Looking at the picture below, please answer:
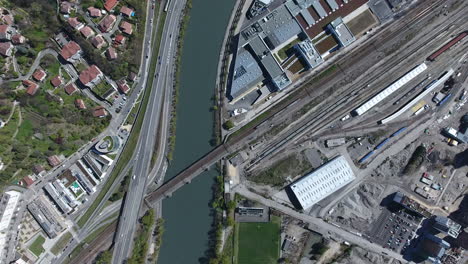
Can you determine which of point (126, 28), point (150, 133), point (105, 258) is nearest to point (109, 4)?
Result: point (126, 28)

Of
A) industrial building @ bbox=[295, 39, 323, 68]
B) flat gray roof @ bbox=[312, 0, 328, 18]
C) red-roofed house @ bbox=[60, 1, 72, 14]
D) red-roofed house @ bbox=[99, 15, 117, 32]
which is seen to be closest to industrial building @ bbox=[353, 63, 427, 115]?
industrial building @ bbox=[295, 39, 323, 68]

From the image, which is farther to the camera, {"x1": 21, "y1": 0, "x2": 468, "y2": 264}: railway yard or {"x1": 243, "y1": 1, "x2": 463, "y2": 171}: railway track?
{"x1": 243, "y1": 1, "x2": 463, "y2": 171}: railway track

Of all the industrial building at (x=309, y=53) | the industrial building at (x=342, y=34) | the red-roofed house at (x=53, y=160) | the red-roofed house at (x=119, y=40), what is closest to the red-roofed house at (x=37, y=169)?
the red-roofed house at (x=53, y=160)

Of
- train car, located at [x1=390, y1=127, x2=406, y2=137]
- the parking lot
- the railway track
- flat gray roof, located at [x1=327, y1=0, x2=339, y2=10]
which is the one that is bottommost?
the parking lot

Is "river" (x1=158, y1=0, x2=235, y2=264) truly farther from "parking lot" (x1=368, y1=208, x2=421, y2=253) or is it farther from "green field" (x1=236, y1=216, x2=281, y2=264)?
"parking lot" (x1=368, y1=208, x2=421, y2=253)

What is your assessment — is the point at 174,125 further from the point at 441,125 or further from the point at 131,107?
the point at 441,125

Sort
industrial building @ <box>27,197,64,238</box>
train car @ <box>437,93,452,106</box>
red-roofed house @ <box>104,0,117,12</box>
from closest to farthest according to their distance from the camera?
industrial building @ <box>27,197,64,238</box> → train car @ <box>437,93,452,106</box> → red-roofed house @ <box>104,0,117,12</box>

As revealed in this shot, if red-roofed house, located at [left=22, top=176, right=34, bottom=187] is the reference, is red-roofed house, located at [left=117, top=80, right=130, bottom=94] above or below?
above
